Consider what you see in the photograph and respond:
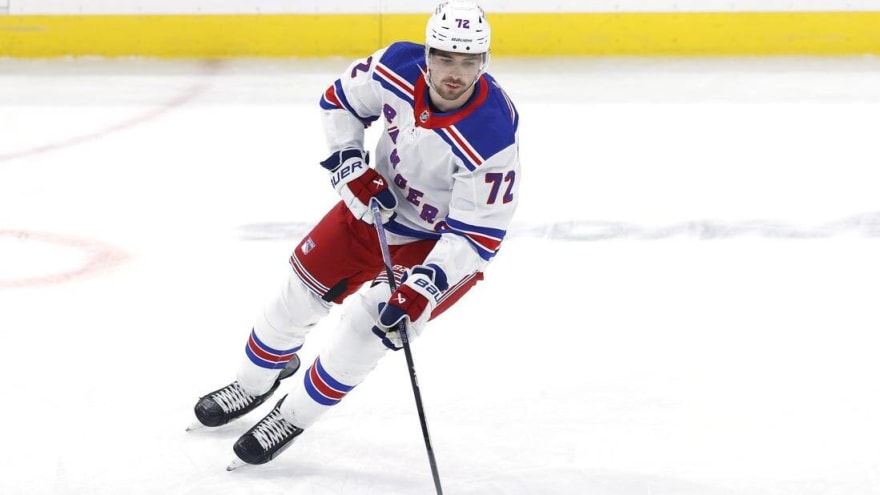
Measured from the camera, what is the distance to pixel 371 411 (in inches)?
118

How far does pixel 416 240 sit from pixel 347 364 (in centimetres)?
36

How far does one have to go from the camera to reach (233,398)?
291 cm

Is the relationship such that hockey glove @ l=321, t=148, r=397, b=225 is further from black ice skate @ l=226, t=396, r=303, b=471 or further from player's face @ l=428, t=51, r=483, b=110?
black ice skate @ l=226, t=396, r=303, b=471

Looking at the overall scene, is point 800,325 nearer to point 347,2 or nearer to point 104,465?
point 104,465

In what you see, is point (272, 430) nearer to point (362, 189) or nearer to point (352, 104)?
point (362, 189)

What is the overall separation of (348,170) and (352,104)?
0.18 m

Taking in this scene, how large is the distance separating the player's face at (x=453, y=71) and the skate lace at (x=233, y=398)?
930 mm

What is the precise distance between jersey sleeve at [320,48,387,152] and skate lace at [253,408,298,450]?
24.8 inches

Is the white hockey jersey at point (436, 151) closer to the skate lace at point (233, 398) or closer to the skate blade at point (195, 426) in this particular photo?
the skate lace at point (233, 398)

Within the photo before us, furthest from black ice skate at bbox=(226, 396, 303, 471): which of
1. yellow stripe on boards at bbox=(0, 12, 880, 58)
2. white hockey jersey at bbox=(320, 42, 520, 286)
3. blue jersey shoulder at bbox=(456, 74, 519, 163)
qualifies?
yellow stripe on boards at bbox=(0, 12, 880, 58)

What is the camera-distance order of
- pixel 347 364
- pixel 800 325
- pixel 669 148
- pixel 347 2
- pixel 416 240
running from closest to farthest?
pixel 347 364
pixel 416 240
pixel 800 325
pixel 669 148
pixel 347 2

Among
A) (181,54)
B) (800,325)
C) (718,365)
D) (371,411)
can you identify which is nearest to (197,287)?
(371,411)

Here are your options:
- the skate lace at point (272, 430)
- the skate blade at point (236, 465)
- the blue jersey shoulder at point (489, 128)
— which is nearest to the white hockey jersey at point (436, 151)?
the blue jersey shoulder at point (489, 128)

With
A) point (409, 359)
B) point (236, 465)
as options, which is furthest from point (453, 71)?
point (236, 465)
